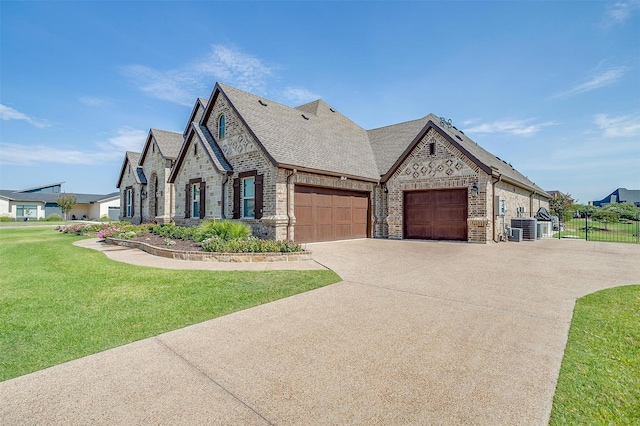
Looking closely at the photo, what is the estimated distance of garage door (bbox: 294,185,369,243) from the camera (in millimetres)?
14344

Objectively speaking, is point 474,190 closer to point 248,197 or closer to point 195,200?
point 248,197

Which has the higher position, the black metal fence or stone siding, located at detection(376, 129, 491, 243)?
stone siding, located at detection(376, 129, 491, 243)

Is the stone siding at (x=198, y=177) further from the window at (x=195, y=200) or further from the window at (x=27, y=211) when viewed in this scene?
the window at (x=27, y=211)

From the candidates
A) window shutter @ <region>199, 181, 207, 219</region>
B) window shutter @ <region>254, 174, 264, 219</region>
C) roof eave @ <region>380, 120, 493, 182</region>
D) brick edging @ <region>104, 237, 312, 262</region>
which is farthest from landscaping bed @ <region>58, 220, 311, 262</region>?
roof eave @ <region>380, 120, 493, 182</region>

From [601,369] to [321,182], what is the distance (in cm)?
1242

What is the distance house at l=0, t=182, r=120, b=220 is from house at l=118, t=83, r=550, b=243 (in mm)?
41758

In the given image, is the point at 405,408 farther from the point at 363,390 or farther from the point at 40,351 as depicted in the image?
the point at 40,351

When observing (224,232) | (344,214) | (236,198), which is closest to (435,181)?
(344,214)

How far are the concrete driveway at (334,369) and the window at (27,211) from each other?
6527 cm

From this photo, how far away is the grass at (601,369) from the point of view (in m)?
2.51

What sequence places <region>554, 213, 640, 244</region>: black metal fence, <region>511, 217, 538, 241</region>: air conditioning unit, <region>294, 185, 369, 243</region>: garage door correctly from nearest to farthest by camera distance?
<region>294, 185, 369, 243</region>: garage door < <region>511, 217, 538, 241</region>: air conditioning unit < <region>554, 213, 640, 244</region>: black metal fence

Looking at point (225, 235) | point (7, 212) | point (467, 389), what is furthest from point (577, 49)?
point (7, 212)

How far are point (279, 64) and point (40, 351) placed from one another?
13.6m

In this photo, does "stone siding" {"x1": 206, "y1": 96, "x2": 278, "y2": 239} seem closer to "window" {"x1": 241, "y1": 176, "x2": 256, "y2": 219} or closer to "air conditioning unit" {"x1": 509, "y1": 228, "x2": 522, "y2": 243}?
"window" {"x1": 241, "y1": 176, "x2": 256, "y2": 219}
